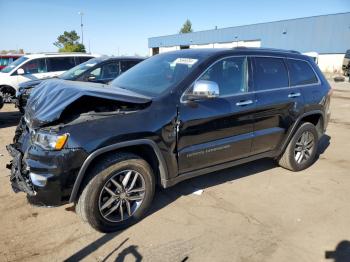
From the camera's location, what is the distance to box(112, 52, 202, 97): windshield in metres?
3.91

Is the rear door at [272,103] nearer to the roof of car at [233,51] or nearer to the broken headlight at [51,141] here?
the roof of car at [233,51]

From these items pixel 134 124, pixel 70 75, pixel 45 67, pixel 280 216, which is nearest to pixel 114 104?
pixel 134 124

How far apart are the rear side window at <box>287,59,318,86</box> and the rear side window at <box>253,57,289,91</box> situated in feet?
0.47

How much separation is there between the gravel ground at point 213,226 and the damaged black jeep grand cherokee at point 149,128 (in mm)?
314

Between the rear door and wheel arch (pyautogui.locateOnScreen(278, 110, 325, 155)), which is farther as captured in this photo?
wheel arch (pyautogui.locateOnScreen(278, 110, 325, 155))

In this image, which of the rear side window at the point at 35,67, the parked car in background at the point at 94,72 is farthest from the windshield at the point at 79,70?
the rear side window at the point at 35,67

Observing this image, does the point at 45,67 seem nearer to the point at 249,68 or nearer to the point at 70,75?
the point at 70,75

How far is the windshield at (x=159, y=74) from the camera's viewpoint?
3906 mm

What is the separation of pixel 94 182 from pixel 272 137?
2.64m

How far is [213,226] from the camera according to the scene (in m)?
3.68

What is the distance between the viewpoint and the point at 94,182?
127 inches

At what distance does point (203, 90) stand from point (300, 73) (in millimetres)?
2266

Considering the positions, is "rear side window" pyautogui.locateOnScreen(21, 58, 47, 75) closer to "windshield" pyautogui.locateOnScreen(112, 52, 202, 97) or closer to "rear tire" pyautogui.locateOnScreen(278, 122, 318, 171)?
"windshield" pyautogui.locateOnScreen(112, 52, 202, 97)

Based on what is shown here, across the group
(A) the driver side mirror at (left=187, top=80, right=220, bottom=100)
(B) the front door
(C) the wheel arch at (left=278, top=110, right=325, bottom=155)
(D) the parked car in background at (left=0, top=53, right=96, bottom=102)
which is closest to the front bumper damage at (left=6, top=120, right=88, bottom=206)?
(B) the front door
